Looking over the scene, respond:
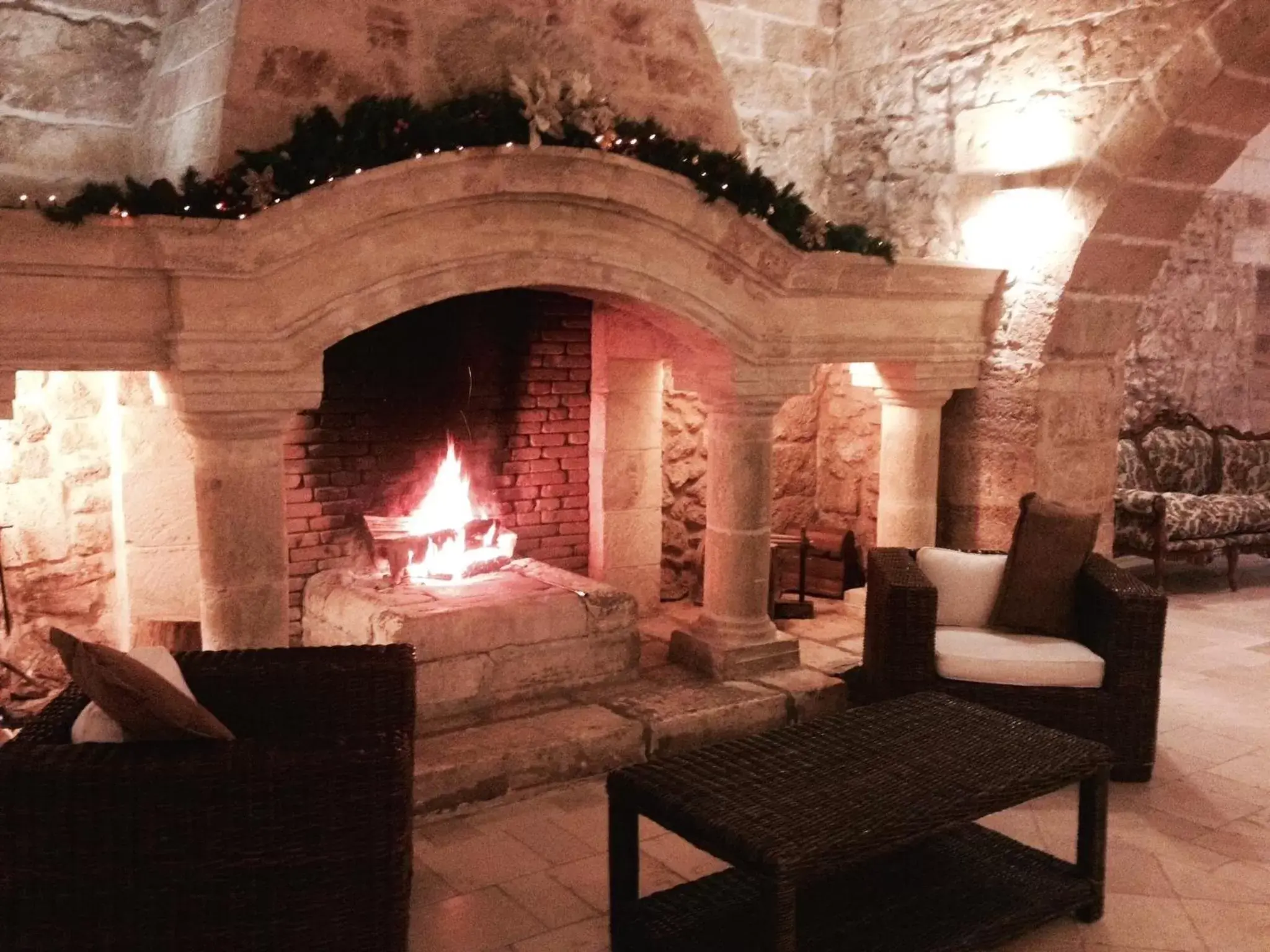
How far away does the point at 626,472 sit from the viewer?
5.45 metres

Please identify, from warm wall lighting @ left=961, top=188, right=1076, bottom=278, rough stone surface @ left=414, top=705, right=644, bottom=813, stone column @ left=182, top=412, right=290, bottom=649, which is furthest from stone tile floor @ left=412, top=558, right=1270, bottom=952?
warm wall lighting @ left=961, top=188, right=1076, bottom=278

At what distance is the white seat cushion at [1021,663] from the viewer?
3.94 m

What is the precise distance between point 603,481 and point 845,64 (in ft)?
8.37

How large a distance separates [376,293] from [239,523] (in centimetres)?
82

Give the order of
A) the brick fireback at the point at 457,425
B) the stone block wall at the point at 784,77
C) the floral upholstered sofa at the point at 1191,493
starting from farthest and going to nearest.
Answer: the floral upholstered sofa at the point at 1191,493 < the stone block wall at the point at 784,77 < the brick fireback at the point at 457,425

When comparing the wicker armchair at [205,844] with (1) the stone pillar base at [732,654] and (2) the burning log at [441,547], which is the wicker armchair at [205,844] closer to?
(2) the burning log at [441,547]

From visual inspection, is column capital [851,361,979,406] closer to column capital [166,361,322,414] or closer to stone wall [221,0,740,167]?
stone wall [221,0,740,167]

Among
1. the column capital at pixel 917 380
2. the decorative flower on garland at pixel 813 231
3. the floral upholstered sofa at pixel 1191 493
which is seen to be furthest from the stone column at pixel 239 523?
the floral upholstered sofa at pixel 1191 493

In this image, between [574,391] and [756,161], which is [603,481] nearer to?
[574,391]

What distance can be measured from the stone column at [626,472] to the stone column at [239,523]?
6.68 feet

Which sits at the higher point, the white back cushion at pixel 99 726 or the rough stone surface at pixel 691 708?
the white back cushion at pixel 99 726

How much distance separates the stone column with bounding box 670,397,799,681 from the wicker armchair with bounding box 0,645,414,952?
2.29 meters

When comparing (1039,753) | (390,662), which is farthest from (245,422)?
(1039,753)

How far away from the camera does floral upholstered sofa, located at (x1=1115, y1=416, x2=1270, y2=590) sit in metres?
6.77
